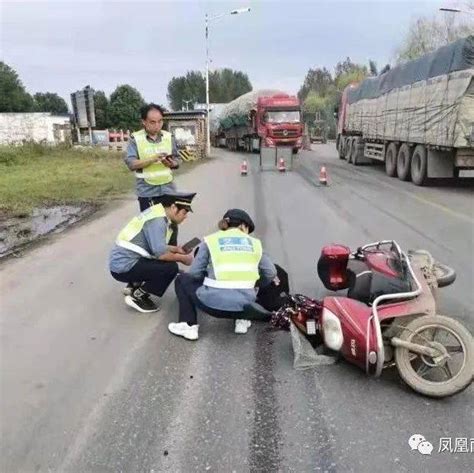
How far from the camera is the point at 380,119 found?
18484mm

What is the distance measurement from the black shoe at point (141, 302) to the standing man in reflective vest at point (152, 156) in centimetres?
97

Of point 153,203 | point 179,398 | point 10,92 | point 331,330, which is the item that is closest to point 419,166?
point 153,203

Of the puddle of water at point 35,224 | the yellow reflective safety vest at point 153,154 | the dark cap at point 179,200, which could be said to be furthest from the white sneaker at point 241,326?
the puddle of water at point 35,224

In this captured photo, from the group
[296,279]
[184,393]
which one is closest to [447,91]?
[296,279]

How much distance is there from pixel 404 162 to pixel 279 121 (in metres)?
13.9

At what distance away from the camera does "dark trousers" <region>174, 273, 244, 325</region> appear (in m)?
4.41

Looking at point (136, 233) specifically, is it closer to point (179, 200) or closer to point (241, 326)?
point (179, 200)

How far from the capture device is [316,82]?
100500mm

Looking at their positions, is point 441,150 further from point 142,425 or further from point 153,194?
point 142,425

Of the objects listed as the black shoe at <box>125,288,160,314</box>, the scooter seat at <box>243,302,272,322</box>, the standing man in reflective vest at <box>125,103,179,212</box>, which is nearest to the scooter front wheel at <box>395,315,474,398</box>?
the scooter seat at <box>243,302,272,322</box>

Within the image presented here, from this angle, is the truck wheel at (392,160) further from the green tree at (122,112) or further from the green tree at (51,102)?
the green tree at (51,102)

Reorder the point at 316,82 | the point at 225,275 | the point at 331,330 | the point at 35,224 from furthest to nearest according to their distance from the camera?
the point at 316,82 → the point at 35,224 → the point at 225,275 → the point at 331,330

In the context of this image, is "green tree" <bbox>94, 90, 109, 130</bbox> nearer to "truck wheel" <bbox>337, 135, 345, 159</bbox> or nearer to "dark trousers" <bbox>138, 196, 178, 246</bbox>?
"truck wheel" <bbox>337, 135, 345, 159</bbox>

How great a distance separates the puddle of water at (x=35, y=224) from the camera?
338 inches
